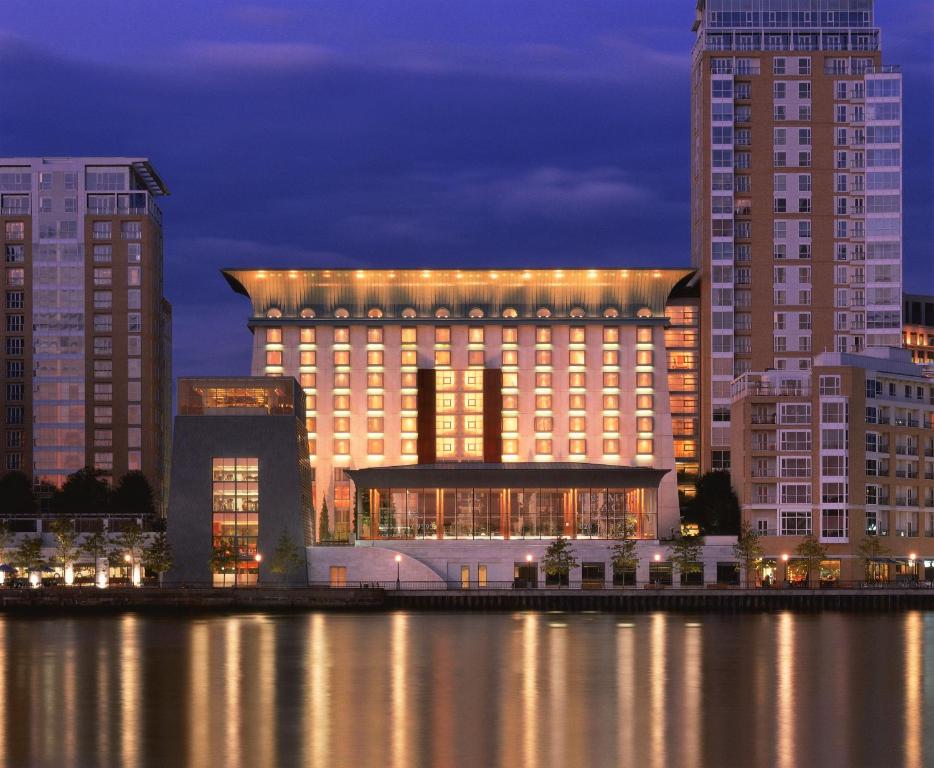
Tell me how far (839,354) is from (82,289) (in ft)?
276

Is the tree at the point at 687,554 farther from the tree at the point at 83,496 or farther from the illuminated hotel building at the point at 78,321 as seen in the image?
the illuminated hotel building at the point at 78,321

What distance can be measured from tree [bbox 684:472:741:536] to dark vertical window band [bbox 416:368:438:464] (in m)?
24.6

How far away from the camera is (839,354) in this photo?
135 m

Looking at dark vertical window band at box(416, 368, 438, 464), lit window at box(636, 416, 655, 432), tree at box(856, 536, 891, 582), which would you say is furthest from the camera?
lit window at box(636, 416, 655, 432)

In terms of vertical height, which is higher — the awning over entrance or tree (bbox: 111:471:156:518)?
the awning over entrance

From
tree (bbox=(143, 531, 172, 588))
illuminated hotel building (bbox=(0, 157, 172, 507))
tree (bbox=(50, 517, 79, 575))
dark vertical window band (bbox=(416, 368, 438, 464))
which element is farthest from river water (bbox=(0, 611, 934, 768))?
illuminated hotel building (bbox=(0, 157, 172, 507))

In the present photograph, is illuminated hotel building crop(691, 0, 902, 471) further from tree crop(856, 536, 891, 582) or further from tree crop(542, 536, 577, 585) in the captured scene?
tree crop(542, 536, 577, 585)

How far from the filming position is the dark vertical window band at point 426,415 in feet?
492

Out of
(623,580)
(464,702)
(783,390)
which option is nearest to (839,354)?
(783,390)

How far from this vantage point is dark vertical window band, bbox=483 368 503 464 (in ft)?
493

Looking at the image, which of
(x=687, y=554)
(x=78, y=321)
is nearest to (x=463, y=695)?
(x=687, y=554)

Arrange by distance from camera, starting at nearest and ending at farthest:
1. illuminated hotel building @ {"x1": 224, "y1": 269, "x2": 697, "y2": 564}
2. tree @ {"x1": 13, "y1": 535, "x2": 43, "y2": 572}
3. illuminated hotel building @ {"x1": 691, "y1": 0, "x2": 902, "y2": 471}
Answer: tree @ {"x1": 13, "y1": 535, "x2": 43, "y2": 572}
illuminated hotel building @ {"x1": 224, "y1": 269, "x2": 697, "y2": 564}
illuminated hotel building @ {"x1": 691, "y1": 0, "x2": 902, "y2": 471}

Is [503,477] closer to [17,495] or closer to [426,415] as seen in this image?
[426,415]

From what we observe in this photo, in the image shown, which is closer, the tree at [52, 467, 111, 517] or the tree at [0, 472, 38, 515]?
the tree at [0, 472, 38, 515]
